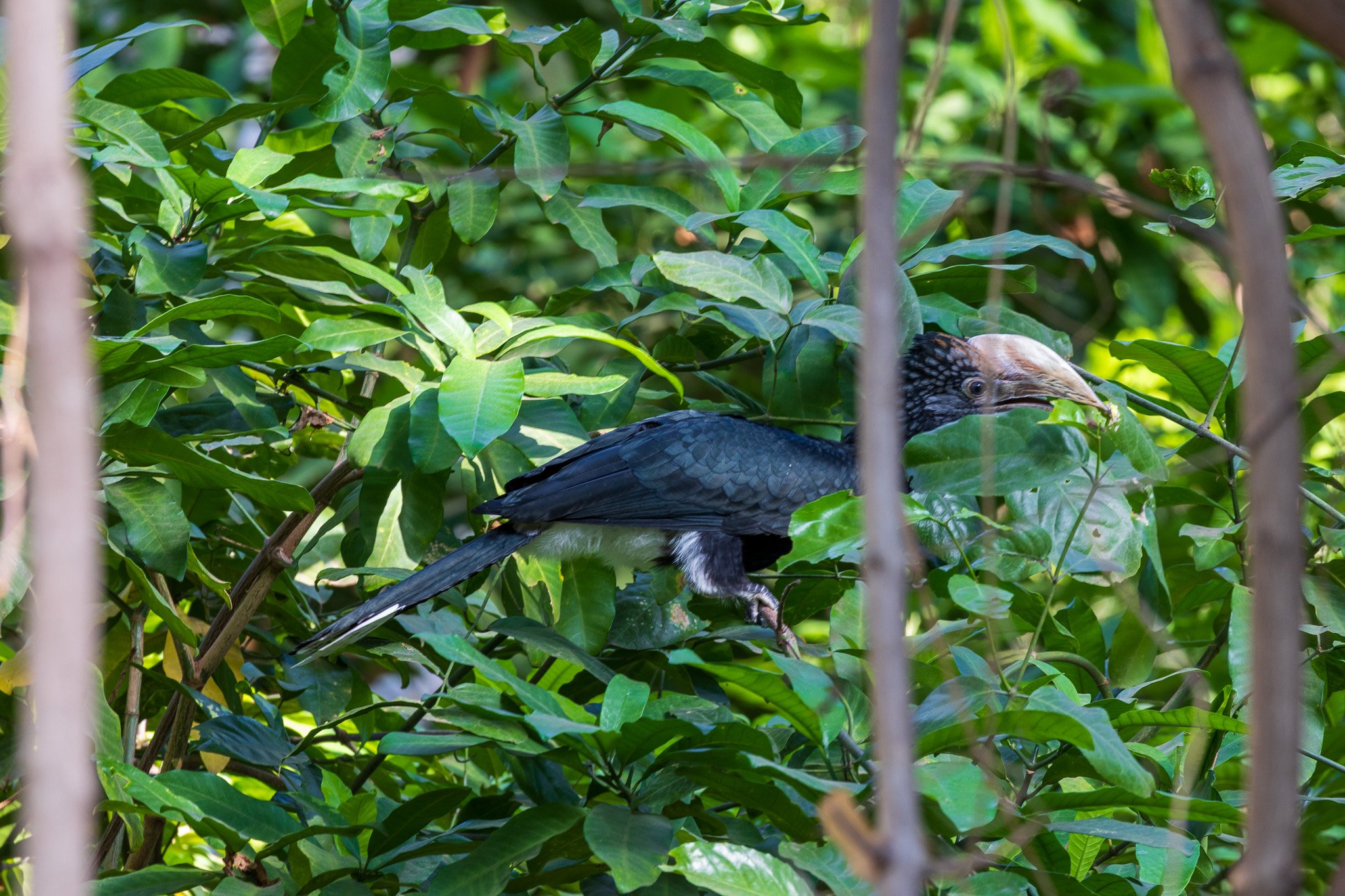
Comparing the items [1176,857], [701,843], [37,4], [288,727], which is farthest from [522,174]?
[288,727]

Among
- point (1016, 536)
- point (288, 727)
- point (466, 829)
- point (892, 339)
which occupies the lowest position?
point (288, 727)

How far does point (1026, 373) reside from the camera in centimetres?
245

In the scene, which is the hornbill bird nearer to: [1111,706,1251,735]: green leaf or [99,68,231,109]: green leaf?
[1111,706,1251,735]: green leaf

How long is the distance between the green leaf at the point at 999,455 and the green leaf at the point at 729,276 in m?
0.44

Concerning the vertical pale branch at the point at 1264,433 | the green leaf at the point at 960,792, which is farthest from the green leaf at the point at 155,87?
the vertical pale branch at the point at 1264,433

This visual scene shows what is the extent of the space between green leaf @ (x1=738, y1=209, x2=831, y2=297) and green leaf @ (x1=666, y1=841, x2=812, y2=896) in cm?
117

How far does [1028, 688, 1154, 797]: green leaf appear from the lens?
4.30ft

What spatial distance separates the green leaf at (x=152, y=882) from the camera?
152cm

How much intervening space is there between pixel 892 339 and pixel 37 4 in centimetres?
41

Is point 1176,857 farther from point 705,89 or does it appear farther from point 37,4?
point 705,89

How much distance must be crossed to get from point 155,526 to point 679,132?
1186 millimetres

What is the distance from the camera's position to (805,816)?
1.45 meters

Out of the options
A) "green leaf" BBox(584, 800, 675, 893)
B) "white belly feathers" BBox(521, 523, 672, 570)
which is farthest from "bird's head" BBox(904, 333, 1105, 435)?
"green leaf" BBox(584, 800, 675, 893)

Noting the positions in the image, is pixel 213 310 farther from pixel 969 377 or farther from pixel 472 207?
pixel 969 377
